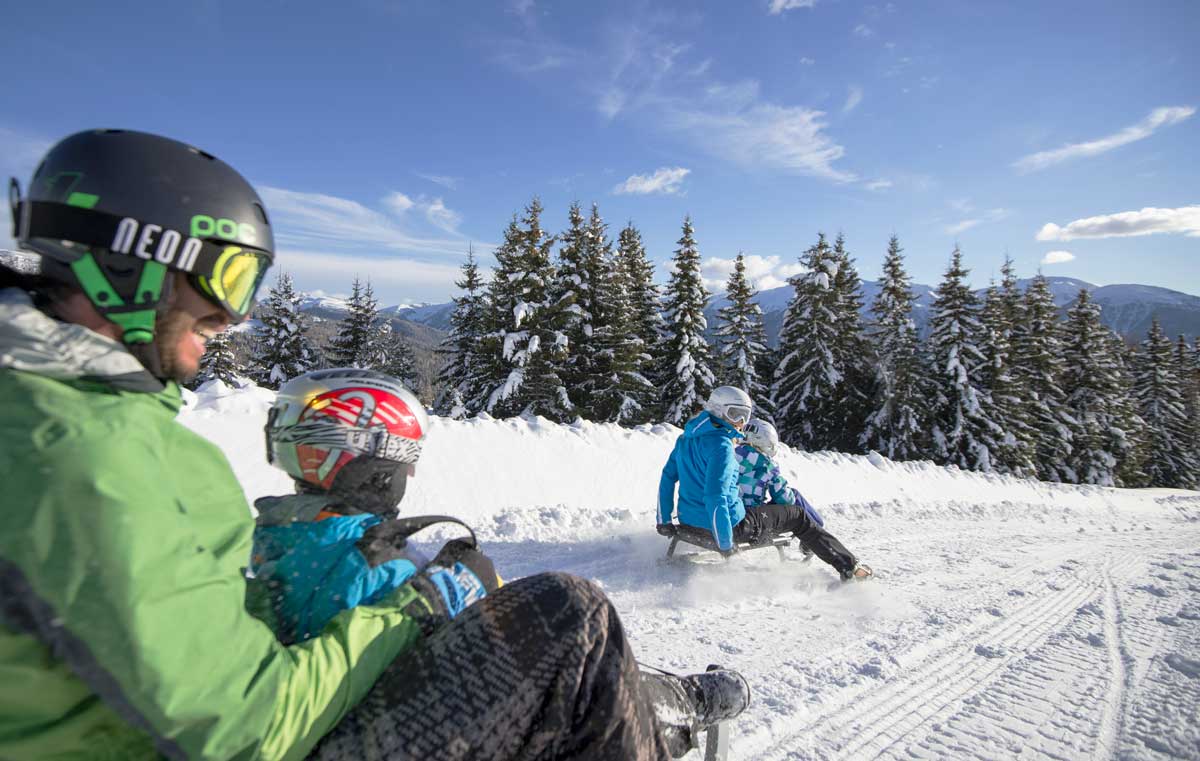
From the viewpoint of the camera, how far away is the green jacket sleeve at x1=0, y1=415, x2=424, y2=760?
37.2 inches

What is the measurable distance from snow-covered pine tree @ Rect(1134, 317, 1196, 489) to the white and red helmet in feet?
154

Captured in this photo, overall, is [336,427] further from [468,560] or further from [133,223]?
[133,223]

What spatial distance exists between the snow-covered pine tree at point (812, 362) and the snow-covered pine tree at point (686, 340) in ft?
15.9

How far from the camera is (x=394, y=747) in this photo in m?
1.45

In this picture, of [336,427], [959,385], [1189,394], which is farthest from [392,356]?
[1189,394]

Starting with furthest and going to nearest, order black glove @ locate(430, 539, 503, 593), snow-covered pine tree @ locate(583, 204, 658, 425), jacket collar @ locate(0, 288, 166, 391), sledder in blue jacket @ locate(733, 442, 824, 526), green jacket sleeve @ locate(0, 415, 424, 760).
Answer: snow-covered pine tree @ locate(583, 204, 658, 425) → sledder in blue jacket @ locate(733, 442, 824, 526) → black glove @ locate(430, 539, 503, 593) → jacket collar @ locate(0, 288, 166, 391) → green jacket sleeve @ locate(0, 415, 424, 760)

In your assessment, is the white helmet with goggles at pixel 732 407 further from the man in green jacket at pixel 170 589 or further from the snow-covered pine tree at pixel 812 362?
the snow-covered pine tree at pixel 812 362

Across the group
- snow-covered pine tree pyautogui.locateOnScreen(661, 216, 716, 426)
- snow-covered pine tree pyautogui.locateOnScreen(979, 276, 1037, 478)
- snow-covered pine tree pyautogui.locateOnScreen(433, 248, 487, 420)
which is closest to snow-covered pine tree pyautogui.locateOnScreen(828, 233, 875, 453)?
snow-covered pine tree pyautogui.locateOnScreen(979, 276, 1037, 478)

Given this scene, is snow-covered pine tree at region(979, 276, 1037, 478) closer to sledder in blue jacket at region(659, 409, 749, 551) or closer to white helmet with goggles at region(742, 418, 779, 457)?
white helmet with goggles at region(742, 418, 779, 457)

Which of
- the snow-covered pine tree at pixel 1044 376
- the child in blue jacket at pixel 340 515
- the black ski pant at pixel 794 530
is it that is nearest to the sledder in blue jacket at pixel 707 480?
the black ski pant at pixel 794 530

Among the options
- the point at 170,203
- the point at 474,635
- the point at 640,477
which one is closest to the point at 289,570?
the point at 474,635

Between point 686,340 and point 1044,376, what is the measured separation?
61.8 feet

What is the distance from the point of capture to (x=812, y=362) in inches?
1067

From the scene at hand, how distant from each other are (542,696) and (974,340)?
30.5 m
